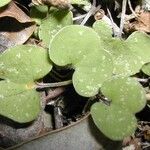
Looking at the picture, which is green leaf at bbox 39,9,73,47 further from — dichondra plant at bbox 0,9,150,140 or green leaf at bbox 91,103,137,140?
green leaf at bbox 91,103,137,140

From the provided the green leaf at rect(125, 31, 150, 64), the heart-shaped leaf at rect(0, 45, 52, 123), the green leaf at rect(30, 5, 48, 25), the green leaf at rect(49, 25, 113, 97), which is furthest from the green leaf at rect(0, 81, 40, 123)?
the green leaf at rect(125, 31, 150, 64)

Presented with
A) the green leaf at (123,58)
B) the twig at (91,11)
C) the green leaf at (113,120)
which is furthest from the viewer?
the twig at (91,11)

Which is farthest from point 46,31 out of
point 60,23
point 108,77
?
point 108,77

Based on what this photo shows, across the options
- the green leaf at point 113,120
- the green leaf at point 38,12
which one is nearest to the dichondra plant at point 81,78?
the green leaf at point 113,120

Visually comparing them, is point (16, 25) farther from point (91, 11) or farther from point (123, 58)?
point (123, 58)

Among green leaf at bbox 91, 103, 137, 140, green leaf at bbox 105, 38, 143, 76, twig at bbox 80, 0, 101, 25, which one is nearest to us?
green leaf at bbox 91, 103, 137, 140

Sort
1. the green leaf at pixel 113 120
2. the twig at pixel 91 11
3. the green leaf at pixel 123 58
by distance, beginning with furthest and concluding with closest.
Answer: the twig at pixel 91 11 < the green leaf at pixel 123 58 < the green leaf at pixel 113 120

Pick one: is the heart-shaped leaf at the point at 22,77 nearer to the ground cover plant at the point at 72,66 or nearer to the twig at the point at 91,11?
the ground cover plant at the point at 72,66

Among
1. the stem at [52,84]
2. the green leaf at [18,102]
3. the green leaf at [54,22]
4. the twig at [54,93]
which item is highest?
the green leaf at [54,22]
